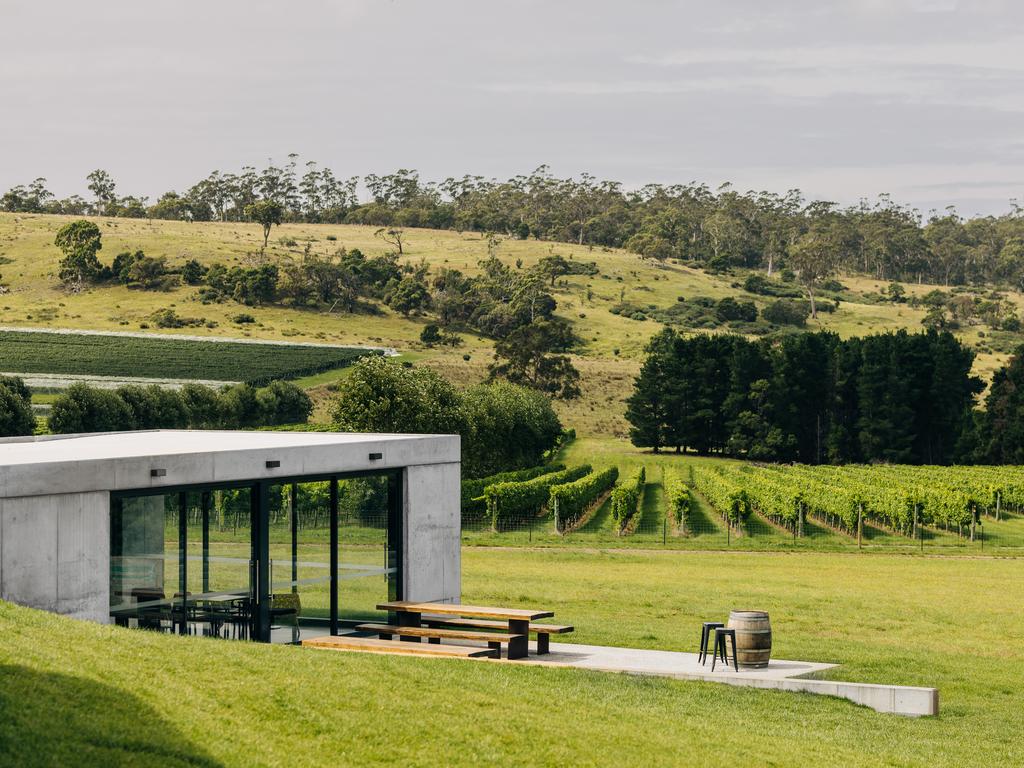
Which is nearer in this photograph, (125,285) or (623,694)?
(623,694)

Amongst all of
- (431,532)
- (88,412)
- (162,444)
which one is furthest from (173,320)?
(431,532)

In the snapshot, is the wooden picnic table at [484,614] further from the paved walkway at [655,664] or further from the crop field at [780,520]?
the crop field at [780,520]

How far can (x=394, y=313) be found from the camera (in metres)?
133

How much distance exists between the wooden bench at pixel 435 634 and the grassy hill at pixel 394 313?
87.5 meters

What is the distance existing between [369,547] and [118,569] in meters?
4.29

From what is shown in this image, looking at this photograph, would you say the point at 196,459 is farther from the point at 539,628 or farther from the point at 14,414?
the point at 14,414

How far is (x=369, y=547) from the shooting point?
18.8 metres

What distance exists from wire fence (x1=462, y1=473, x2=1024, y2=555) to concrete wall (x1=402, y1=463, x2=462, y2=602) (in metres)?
22.1

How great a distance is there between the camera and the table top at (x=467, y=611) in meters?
17.2

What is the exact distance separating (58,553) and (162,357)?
3905 inches

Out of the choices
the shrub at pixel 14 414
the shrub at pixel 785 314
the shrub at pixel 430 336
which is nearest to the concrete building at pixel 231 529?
the shrub at pixel 14 414

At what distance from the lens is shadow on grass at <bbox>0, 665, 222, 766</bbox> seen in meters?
8.62

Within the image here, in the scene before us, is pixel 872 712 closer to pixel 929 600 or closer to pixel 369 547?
pixel 369 547

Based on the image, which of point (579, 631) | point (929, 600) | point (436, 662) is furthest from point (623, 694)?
point (929, 600)
